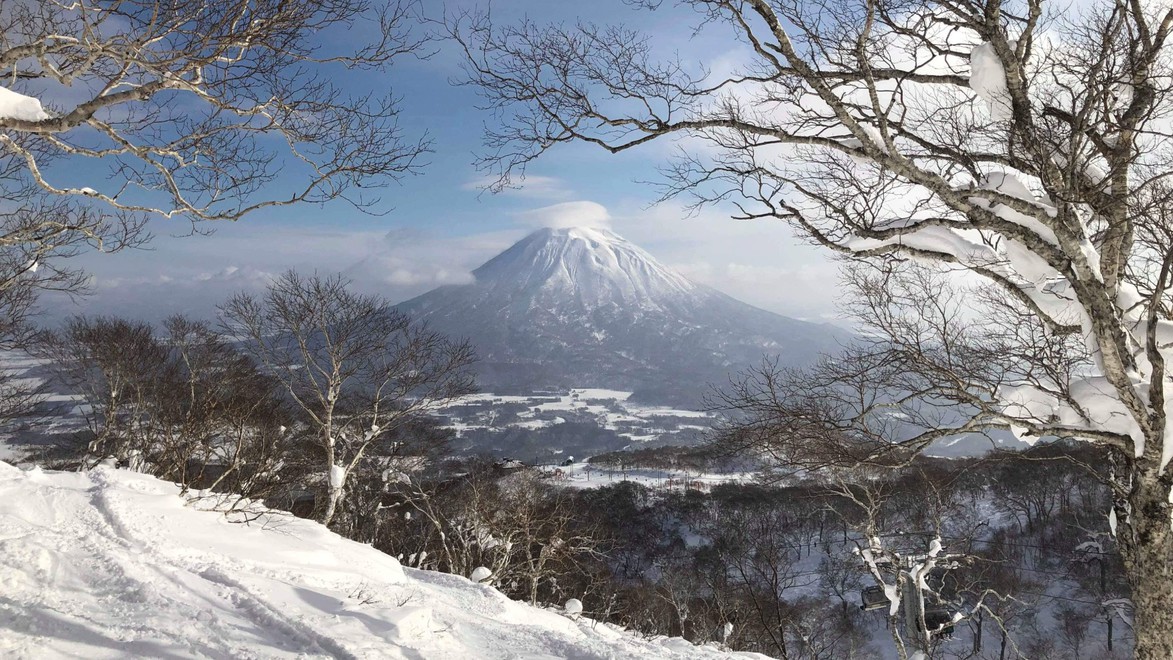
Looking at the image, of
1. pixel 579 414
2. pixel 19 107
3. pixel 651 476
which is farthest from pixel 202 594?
pixel 579 414

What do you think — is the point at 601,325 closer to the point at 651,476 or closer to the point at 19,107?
the point at 651,476

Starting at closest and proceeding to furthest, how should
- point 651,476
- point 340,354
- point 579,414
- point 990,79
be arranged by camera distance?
point 990,79, point 340,354, point 651,476, point 579,414

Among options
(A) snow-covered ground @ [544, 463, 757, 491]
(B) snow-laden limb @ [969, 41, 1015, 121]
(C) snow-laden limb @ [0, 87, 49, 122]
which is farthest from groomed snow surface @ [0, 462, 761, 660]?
(A) snow-covered ground @ [544, 463, 757, 491]

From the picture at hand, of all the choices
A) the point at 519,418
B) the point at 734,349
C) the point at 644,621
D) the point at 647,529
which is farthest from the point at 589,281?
the point at 644,621

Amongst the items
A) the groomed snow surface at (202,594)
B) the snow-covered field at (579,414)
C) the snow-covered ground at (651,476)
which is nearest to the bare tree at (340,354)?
the groomed snow surface at (202,594)

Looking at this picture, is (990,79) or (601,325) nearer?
(990,79)
